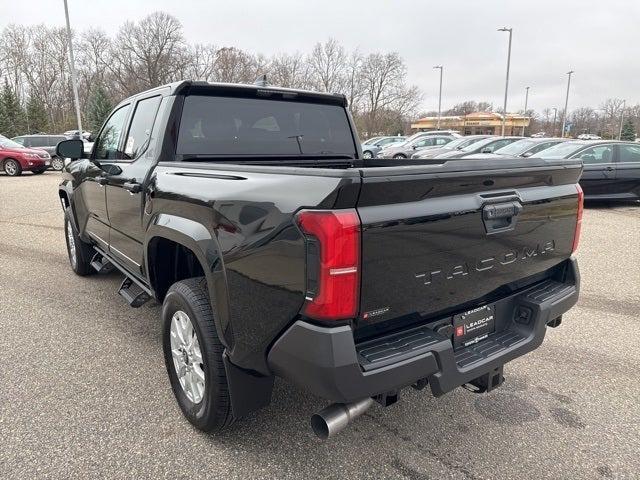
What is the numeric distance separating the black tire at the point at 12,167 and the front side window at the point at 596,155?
1936cm

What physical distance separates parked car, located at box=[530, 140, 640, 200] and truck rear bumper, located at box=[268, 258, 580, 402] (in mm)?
9798

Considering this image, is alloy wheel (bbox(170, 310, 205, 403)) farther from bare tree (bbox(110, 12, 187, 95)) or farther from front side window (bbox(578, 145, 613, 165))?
bare tree (bbox(110, 12, 187, 95))

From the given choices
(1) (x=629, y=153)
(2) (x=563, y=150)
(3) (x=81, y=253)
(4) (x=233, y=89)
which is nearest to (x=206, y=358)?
(4) (x=233, y=89)

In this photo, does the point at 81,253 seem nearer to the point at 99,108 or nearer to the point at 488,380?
the point at 488,380

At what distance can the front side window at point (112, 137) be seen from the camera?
4.07 m

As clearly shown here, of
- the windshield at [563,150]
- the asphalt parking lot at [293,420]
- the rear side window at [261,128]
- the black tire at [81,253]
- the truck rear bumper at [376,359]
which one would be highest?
the rear side window at [261,128]

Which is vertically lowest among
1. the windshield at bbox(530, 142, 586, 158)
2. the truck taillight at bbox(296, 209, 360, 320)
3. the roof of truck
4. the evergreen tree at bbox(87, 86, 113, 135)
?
the windshield at bbox(530, 142, 586, 158)

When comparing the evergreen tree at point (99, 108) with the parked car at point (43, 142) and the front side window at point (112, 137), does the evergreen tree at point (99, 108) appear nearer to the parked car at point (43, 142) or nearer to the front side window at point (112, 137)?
the parked car at point (43, 142)

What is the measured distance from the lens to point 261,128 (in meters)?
3.49

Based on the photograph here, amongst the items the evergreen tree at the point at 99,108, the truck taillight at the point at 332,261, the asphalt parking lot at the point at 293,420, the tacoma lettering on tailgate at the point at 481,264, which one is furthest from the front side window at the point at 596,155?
the evergreen tree at the point at 99,108

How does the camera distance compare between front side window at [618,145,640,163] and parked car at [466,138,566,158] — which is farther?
parked car at [466,138,566,158]

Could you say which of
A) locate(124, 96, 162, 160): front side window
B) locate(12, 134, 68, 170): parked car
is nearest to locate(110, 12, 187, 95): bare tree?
locate(12, 134, 68, 170): parked car

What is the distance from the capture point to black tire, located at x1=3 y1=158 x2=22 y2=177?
18266 mm

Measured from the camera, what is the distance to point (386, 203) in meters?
1.85
